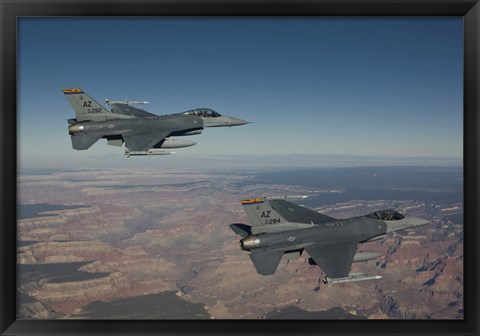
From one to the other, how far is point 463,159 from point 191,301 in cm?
2912

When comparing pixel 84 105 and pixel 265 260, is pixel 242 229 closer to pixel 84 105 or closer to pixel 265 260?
pixel 265 260

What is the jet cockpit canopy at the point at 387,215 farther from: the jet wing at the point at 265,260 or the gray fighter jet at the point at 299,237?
the jet wing at the point at 265,260

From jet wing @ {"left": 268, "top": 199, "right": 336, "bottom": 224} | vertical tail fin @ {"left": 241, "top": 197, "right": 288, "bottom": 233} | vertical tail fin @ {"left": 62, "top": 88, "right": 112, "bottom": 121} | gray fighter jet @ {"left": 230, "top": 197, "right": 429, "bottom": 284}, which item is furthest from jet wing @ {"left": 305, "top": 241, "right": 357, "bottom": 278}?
vertical tail fin @ {"left": 62, "top": 88, "right": 112, "bottom": 121}

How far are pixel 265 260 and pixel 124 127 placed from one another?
5501 millimetres

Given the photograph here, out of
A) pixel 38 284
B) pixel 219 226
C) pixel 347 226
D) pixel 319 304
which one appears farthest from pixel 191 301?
pixel 347 226

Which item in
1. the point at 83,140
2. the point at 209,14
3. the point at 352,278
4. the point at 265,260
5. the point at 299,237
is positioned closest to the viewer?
the point at 209,14

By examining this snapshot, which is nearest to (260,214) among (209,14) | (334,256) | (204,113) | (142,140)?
(334,256)

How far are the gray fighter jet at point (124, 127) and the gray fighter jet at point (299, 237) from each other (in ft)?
10.5

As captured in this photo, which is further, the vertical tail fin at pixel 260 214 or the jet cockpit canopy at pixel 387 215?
the jet cockpit canopy at pixel 387 215

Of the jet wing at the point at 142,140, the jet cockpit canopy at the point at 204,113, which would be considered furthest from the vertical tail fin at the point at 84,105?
the jet cockpit canopy at the point at 204,113

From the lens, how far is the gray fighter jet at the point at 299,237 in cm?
936

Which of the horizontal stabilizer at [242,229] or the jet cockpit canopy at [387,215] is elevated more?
the jet cockpit canopy at [387,215]

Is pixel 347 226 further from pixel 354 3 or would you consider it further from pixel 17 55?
pixel 17 55

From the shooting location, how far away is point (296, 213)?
34.1ft
